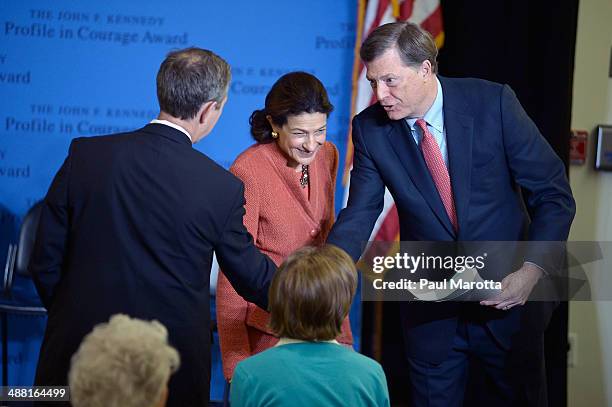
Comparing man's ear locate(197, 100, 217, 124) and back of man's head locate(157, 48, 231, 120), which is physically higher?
back of man's head locate(157, 48, 231, 120)

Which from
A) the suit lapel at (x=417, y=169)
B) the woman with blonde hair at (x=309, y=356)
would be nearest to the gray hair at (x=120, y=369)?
the woman with blonde hair at (x=309, y=356)

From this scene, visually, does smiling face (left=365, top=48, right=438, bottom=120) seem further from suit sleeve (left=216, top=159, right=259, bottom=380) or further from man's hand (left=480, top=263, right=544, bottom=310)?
man's hand (left=480, top=263, right=544, bottom=310)

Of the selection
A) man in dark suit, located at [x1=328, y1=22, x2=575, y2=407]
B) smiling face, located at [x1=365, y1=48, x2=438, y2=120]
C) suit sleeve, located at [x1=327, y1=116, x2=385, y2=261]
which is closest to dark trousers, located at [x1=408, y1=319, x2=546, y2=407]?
man in dark suit, located at [x1=328, y1=22, x2=575, y2=407]

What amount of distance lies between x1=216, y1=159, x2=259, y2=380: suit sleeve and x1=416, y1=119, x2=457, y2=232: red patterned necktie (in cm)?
58

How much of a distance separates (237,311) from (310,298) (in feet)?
2.66

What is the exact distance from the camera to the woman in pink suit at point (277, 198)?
2652 millimetres

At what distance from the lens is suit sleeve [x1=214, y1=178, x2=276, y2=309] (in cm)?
233

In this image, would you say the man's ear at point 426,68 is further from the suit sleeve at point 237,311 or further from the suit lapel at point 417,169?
the suit sleeve at point 237,311

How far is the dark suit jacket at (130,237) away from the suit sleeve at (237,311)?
0.32 m

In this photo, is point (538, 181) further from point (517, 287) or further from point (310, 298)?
point (310, 298)

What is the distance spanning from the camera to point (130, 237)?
7.28 ft

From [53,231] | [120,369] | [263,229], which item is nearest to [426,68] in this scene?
[263,229]

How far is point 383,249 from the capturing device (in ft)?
8.87

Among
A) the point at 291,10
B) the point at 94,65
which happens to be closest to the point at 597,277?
the point at 291,10
